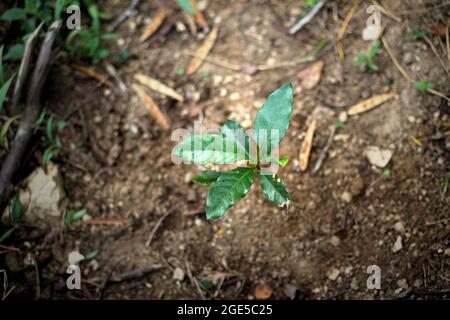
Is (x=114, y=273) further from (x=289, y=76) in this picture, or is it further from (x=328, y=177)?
(x=289, y=76)

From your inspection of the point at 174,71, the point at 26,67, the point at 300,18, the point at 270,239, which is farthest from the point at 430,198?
the point at 26,67

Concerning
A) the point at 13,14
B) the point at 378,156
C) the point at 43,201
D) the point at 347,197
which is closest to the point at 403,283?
the point at 347,197

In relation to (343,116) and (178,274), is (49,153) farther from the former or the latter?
(343,116)

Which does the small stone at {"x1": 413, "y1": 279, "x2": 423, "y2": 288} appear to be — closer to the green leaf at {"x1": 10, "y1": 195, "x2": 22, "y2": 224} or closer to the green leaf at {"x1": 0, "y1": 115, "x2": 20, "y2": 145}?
the green leaf at {"x1": 10, "y1": 195, "x2": 22, "y2": 224}

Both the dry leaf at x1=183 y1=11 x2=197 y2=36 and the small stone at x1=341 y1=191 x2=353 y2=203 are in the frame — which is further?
the dry leaf at x1=183 y1=11 x2=197 y2=36

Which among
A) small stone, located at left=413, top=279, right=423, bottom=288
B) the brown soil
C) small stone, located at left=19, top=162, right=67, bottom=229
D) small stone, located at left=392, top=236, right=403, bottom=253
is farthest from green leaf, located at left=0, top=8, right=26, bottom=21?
small stone, located at left=413, top=279, right=423, bottom=288

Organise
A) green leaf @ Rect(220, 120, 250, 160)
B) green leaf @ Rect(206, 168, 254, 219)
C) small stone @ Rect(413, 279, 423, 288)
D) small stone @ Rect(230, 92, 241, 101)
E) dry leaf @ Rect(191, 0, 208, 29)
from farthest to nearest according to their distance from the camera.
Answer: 1. dry leaf @ Rect(191, 0, 208, 29)
2. small stone @ Rect(230, 92, 241, 101)
3. small stone @ Rect(413, 279, 423, 288)
4. green leaf @ Rect(220, 120, 250, 160)
5. green leaf @ Rect(206, 168, 254, 219)

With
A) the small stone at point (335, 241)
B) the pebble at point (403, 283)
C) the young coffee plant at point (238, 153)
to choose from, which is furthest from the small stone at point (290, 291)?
the young coffee plant at point (238, 153)

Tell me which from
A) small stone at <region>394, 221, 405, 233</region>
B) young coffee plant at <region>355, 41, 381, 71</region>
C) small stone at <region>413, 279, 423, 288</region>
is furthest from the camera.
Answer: young coffee plant at <region>355, 41, 381, 71</region>
